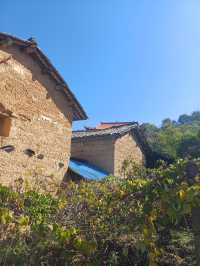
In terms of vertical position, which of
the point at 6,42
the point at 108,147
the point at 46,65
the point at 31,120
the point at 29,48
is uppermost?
the point at 29,48

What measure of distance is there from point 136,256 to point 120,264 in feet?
1.18

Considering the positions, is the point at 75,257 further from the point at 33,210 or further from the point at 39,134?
the point at 39,134

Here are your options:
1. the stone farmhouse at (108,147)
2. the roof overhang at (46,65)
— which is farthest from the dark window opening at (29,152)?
the stone farmhouse at (108,147)

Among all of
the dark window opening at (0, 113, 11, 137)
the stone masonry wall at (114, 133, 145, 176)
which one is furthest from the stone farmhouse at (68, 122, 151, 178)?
the dark window opening at (0, 113, 11, 137)

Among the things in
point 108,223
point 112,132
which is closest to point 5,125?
point 108,223

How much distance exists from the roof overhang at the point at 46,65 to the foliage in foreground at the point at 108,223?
531 centimetres

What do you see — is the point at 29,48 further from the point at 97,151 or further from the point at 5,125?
the point at 97,151

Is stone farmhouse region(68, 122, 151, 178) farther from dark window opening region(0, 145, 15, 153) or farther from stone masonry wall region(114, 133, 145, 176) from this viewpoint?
dark window opening region(0, 145, 15, 153)

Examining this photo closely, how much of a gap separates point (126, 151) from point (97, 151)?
1716mm

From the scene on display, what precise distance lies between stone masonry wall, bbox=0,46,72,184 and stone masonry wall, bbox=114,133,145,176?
5129 mm

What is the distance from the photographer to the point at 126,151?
18.6 metres

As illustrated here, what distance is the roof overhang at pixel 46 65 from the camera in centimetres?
1057

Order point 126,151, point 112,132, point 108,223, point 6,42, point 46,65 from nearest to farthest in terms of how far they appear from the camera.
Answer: point 108,223
point 6,42
point 46,65
point 112,132
point 126,151

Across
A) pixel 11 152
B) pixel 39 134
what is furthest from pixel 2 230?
pixel 39 134
